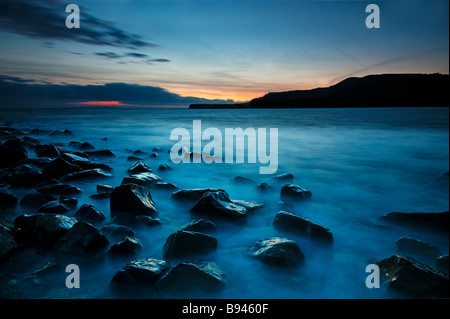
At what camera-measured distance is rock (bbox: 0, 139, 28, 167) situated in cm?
524

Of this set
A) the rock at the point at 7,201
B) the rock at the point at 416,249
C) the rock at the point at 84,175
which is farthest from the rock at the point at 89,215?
the rock at the point at 416,249

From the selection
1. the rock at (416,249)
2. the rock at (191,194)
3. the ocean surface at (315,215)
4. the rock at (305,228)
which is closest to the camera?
the ocean surface at (315,215)

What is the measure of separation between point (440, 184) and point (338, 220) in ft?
8.97

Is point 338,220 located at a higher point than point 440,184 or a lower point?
lower

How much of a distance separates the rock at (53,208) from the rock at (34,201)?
0.97ft

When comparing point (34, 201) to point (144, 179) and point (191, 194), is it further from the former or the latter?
point (191, 194)

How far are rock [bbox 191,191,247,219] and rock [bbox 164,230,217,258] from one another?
66cm

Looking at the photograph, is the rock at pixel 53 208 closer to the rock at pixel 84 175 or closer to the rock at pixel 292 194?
the rock at pixel 84 175

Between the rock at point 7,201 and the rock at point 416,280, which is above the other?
the rock at point 7,201

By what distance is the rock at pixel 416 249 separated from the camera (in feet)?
7.57

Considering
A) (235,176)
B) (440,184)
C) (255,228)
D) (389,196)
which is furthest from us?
(235,176)

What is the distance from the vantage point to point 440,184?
4430 mm
